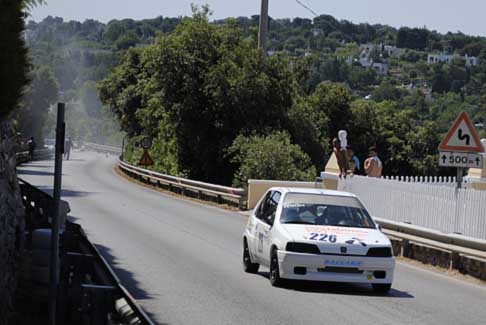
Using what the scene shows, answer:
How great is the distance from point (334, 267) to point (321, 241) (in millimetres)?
422

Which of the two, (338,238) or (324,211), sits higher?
(324,211)

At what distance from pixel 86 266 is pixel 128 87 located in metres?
58.2

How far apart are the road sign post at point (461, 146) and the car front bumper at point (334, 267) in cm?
460

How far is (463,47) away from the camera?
17950 cm

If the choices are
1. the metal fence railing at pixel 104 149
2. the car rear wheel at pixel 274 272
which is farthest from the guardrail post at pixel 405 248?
the metal fence railing at pixel 104 149

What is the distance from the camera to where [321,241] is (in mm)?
14086

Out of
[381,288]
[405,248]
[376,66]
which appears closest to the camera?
[381,288]

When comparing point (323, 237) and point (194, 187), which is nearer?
point (323, 237)

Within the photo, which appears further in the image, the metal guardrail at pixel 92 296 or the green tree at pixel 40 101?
the green tree at pixel 40 101

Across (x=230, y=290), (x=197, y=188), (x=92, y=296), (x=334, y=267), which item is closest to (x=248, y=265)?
(x=230, y=290)

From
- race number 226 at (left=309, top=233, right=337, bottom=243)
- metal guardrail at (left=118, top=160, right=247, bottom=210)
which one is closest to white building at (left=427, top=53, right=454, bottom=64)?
metal guardrail at (left=118, top=160, right=247, bottom=210)

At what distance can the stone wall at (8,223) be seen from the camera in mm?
10344

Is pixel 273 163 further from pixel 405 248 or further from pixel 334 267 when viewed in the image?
pixel 334 267

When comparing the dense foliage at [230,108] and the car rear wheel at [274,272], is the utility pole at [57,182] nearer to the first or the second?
the car rear wheel at [274,272]
